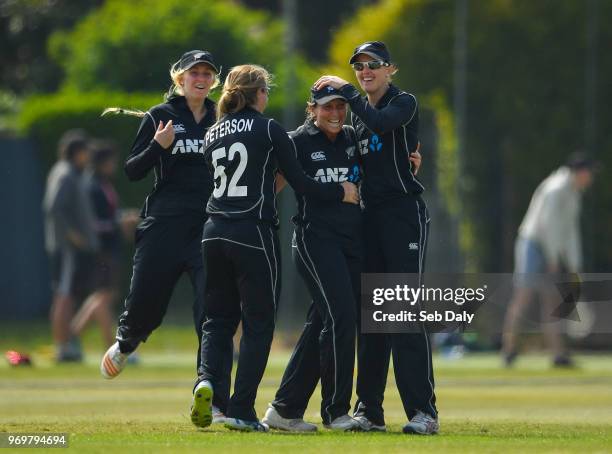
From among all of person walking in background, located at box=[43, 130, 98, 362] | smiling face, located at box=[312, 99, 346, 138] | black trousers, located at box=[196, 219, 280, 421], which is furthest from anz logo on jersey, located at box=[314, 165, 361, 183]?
person walking in background, located at box=[43, 130, 98, 362]

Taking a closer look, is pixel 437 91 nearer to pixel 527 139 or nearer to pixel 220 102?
pixel 527 139

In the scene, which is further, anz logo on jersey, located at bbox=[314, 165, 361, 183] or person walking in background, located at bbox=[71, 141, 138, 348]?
person walking in background, located at bbox=[71, 141, 138, 348]

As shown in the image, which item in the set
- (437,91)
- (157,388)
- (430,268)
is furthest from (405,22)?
(157,388)

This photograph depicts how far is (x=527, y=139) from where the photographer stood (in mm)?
22406

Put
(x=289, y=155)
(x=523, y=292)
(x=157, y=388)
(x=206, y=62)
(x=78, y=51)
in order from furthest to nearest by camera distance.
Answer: (x=78, y=51) → (x=523, y=292) → (x=157, y=388) → (x=206, y=62) → (x=289, y=155)

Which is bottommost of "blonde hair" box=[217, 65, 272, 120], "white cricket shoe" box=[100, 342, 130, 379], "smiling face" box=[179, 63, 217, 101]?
"white cricket shoe" box=[100, 342, 130, 379]

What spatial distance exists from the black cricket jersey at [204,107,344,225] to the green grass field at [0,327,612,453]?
4.12 feet

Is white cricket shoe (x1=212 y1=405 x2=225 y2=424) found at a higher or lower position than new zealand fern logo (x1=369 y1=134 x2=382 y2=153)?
lower

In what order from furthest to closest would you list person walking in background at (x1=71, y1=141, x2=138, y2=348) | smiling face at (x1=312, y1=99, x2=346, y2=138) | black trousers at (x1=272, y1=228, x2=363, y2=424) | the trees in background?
the trees in background → person walking in background at (x1=71, y1=141, x2=138, y2=348) → smiling face at (x1=312, y1=99, x2=346, y2=138) → black trousers at (x1=272, y1=228, x2=363, y2=424)

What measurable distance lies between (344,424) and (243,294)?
937 mm

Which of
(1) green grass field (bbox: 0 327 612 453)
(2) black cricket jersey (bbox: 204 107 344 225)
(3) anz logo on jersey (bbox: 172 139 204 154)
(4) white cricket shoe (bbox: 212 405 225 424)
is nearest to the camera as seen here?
(1) green grass field (bbox: 0 327 612 453)

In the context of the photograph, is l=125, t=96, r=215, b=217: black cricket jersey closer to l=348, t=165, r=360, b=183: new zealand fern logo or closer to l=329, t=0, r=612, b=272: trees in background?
l=348, t=165, r=360, b=183: new zealand fern logo

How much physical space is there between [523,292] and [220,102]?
8.40 m

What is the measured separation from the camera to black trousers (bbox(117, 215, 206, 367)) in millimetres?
10281
